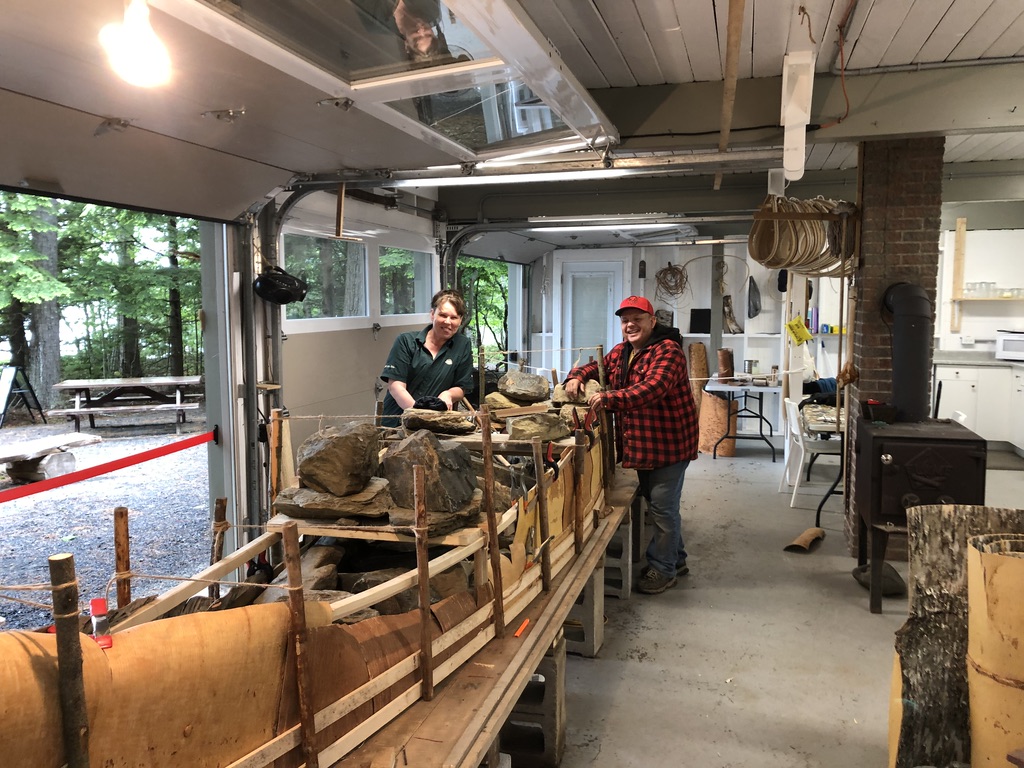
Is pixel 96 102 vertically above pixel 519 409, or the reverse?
pixel 96 102

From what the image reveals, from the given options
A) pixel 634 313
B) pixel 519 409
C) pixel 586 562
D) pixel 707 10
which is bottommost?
pixel 586 562

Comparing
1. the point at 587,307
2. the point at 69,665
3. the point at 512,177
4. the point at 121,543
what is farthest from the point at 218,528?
the point at 587,307

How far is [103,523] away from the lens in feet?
19.4

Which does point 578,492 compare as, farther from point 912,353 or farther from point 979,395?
point 979,395

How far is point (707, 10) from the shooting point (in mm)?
3553

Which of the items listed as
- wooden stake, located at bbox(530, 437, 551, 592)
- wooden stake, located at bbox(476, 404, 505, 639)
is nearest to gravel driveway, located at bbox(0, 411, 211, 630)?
wooden stake, located at bbox(530, 437, 551, 592)

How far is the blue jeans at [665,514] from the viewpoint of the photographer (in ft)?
15.0

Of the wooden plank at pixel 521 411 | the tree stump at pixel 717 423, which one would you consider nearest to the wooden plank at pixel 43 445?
the wooden plank at pixel 521 411

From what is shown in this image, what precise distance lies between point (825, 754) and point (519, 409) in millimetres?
2155

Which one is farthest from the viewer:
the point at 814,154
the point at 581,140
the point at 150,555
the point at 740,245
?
the point at 740,245

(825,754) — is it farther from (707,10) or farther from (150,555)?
(150,555)

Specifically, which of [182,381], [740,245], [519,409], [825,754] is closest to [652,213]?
[740,245]

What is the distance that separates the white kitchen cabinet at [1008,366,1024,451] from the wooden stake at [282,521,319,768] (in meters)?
9.33

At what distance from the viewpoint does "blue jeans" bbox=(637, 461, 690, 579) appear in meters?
4.56
